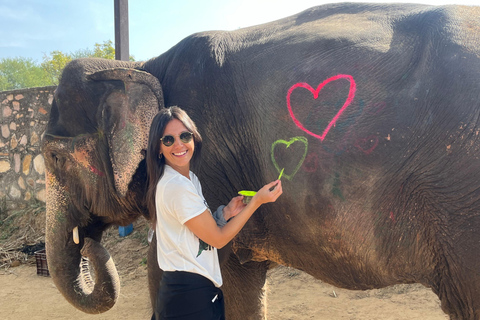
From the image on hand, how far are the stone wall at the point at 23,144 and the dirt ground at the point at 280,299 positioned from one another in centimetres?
150

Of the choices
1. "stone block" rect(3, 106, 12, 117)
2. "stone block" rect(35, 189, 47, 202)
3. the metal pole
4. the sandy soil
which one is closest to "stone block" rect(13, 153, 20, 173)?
"stone block" rect(35, 189, 47, 202)

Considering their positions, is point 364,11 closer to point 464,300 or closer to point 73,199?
point 464,300

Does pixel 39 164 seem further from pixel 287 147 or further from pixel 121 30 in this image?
pixel 287 147

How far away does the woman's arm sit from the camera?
1.54 meters

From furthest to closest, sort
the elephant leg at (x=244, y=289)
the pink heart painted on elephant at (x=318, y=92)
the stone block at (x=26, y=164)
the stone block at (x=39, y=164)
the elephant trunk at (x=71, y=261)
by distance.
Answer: the stone block at (x=26, y=164) < the stone block at (x=39, y=164) < the elephant leg at (x=244, y=289) < the elephant trunk at (x=71, y=261) < the pink heart painted on elephant at (x=318, y=92)

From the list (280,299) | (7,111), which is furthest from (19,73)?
(280,299)

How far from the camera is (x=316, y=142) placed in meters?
1.78

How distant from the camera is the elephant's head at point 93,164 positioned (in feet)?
7.00

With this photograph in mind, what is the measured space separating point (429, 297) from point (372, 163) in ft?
9.30

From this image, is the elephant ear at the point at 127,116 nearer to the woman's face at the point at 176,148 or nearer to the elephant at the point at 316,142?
the elephant at the point at 316,142

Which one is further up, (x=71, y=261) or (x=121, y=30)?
(x=121, y=30)

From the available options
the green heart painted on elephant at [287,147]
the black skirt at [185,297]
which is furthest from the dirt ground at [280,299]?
the black skirt at [185,297]

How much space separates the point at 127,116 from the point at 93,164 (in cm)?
40

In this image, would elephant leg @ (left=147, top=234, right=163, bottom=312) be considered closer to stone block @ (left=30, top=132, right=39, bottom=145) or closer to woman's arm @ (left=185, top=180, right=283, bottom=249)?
woman's arm @ (left=185, top=180, right=283, bottom=249)
